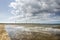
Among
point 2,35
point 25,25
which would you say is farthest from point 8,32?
point 25,25

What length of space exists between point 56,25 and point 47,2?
40 centimetres

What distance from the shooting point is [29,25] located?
1878 millimetres

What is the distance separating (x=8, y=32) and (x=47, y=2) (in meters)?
0.79

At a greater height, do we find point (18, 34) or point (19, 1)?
point (19, 1)

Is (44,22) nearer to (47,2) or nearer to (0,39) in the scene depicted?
(47,2)

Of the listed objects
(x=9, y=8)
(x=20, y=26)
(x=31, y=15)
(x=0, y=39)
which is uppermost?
(x=9, y=8)

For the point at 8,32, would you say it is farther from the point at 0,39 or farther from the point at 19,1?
the point at 19,1

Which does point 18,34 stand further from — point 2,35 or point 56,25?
point 56,25

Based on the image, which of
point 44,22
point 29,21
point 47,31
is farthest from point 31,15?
point 47,31

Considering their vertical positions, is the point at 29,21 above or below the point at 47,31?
above

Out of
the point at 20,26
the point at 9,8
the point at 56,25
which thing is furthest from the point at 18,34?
the point at 56,25

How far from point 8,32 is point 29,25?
36 cm

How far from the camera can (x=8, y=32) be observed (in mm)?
1884

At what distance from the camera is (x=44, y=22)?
1873 mm
